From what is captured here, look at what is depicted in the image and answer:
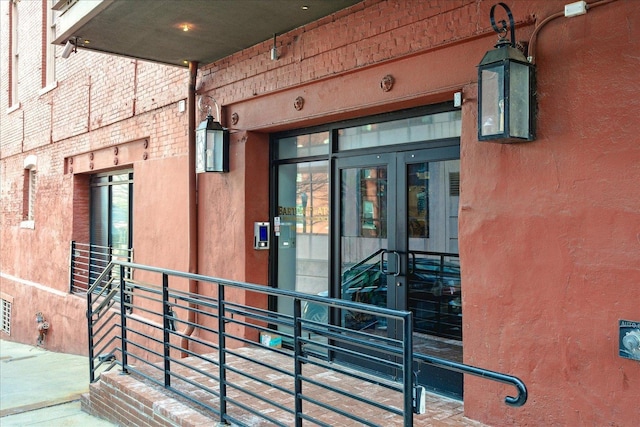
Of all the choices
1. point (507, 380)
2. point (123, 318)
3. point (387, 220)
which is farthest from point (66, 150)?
point (507, 380)

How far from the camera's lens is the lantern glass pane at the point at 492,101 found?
3.50 m

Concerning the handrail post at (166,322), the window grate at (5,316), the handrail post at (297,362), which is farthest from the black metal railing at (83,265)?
the handrail post at (297,362)

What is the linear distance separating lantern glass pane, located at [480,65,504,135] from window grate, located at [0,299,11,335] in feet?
40.3

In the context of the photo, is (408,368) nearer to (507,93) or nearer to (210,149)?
(507,93)

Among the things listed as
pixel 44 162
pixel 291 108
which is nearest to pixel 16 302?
pixel 44 162

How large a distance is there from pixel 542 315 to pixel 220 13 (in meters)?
3.57

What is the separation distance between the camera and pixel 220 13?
5008 mm

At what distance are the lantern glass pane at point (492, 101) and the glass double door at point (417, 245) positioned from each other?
0.83m

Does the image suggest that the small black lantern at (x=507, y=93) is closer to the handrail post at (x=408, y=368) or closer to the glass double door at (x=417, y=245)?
the glass double door at (x=417, y=245)

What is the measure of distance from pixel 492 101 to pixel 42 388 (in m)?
6.76

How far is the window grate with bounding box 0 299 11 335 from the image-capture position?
1275cm

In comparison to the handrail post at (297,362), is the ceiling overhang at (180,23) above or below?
above

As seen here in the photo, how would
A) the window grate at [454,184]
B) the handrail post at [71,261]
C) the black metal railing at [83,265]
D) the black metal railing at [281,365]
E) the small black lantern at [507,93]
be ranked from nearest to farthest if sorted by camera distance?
the black metal railing at [281,365] → the small black lantern at [507,93] → the window grate at [454,184] → the black metal railing at [83,265] → the handrail post at [71,261]

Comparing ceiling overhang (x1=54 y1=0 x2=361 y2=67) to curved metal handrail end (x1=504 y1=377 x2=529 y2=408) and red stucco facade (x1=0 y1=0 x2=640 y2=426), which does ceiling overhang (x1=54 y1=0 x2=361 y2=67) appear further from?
curved metal handrail end (x1=504 y1=377 x2=529 y2=408)
